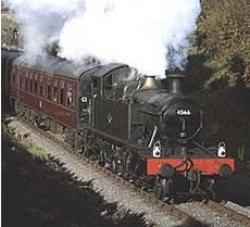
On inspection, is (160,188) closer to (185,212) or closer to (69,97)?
(185,212)

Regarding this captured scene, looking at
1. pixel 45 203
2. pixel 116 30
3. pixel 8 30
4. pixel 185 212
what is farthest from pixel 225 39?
pixel 8 30

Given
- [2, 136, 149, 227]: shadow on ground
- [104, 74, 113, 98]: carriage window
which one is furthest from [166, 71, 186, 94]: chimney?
[2, 136, 149, 227]: shadow on ground

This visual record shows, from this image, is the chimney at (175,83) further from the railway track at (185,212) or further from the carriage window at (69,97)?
the carriage window at (69,97)

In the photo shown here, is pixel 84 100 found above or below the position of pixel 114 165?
above

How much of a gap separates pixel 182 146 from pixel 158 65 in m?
2.39

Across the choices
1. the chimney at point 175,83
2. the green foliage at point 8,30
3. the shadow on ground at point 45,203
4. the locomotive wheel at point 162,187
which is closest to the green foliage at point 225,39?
the chimney at point 175,83

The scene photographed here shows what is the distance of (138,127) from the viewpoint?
11.3 m

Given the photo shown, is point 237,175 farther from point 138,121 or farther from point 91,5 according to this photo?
point 91,5

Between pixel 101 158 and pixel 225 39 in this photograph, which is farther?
pixel 225 39

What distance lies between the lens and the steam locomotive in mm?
10508

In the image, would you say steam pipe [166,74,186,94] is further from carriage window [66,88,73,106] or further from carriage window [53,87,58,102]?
carriage window [53,87,58,102]

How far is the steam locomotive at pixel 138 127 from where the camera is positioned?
1051 cm

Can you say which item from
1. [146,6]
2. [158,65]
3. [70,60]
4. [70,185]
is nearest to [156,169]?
[70,185]

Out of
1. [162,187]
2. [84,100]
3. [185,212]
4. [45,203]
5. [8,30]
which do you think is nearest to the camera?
[45,203]
